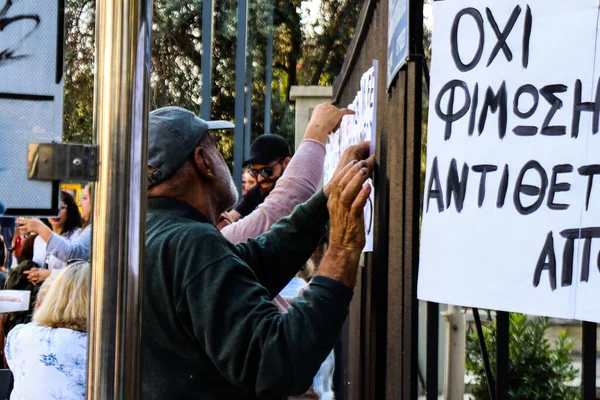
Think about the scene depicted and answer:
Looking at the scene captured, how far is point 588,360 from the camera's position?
5.30ft

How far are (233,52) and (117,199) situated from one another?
14227 mm

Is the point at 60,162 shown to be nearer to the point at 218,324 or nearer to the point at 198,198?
the point at 218,324

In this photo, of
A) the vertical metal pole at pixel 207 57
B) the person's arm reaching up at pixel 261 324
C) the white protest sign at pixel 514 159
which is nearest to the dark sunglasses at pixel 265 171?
the vertical metal pole at pixel 207 57

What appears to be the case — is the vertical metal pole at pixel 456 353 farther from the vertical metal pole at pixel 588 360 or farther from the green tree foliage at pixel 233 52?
the vertical metal pole at pixel 588 360

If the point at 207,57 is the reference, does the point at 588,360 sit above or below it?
below

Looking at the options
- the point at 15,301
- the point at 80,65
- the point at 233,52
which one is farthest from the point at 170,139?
the point at 233,52

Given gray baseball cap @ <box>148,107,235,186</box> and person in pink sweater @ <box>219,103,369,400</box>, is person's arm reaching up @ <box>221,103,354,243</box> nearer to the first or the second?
person in pink sweater @ <box>219,103,369,400</box>

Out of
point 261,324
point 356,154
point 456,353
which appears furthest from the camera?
point 456,353

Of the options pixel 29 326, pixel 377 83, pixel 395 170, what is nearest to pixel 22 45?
pixel 395 170

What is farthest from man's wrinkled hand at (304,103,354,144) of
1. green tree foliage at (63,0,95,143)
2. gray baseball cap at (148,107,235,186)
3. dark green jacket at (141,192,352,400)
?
dark green jacket at (141,192,352,400)

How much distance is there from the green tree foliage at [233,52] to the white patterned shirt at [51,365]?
139 inches

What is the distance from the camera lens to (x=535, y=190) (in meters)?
1.62

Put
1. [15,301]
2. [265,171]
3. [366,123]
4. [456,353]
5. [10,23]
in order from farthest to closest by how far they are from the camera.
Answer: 1. [456,353]
2. [15,301]
3. [265,171]
4. [366,123]
5. [10,23]

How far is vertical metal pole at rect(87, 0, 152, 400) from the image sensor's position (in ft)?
4.72
